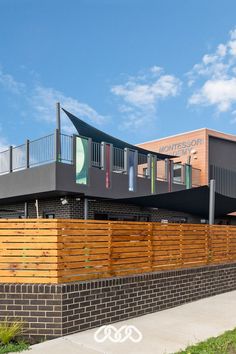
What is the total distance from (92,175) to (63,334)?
998 cm

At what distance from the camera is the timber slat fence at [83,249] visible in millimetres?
6293

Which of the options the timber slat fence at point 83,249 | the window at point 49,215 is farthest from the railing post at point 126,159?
the timber slat fence at point 83,249

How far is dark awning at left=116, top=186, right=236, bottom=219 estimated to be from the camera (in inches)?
546

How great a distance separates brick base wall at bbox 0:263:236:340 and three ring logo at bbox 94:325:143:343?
0.77 feet

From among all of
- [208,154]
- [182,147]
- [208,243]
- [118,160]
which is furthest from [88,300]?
[182,147]

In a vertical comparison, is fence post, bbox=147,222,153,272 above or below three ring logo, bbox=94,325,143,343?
above

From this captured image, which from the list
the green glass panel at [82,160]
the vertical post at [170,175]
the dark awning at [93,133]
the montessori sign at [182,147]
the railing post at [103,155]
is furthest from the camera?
the montessori sign at [182,147]

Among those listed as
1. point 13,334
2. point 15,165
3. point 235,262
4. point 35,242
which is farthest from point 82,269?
A: point 15,165

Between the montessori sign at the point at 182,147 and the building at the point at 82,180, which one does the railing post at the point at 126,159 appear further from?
the montessori sign at the point at 182,147

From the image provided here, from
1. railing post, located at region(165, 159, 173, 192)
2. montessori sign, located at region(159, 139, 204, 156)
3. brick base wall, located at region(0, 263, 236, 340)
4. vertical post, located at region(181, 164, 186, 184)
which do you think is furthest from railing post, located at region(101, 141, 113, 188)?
montessori sign, located at region(159, 139, 204, 156)

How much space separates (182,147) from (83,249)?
19479 mm

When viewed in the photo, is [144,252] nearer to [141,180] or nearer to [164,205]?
[164,205]

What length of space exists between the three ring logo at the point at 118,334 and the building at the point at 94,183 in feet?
23.7

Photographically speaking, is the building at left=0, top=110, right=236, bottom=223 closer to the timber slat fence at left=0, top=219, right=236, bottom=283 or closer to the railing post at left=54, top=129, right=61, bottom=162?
the railing post at left=54, top=129, right=61, bottom=162
